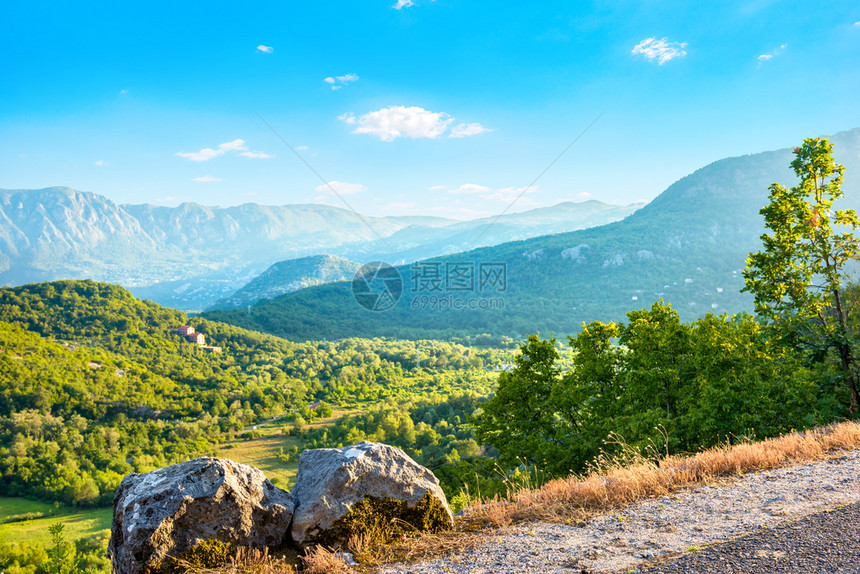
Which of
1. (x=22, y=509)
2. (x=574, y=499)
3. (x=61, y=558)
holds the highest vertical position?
(x=574, y=499)

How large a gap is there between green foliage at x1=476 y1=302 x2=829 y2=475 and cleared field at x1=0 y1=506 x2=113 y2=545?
158 ft

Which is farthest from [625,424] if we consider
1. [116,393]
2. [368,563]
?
[116,393]

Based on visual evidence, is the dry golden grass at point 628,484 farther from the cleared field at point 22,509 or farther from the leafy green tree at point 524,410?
the cleared field at point 22,509

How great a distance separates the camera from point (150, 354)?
105 metres

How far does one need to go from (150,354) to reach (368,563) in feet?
404

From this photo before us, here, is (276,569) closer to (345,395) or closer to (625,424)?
(625,424)

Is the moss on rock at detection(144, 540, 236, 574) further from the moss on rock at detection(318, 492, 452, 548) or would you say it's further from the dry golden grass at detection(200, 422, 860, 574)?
the moss on rock at detection(318, 492, 452, 548)

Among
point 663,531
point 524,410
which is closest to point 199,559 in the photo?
point 663,531

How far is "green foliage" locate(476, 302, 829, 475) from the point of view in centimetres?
1142

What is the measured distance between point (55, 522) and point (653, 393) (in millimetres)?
64407

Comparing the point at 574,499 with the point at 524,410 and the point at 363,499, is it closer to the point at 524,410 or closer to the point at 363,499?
the point at 363,499

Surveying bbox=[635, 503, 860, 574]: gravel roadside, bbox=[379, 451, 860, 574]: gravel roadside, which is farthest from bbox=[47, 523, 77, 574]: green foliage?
bbox=[635, 503, 860, 574]: gravel roadside

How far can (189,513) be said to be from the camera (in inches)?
163

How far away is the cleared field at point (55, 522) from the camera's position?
1698 inches
